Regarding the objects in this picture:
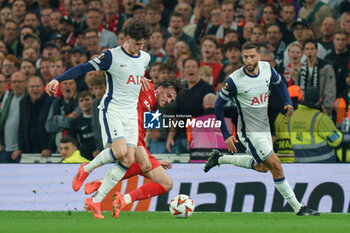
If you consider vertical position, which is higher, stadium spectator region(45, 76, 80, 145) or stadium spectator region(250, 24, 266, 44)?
stadium spectator region(250, 24, 266, 44)

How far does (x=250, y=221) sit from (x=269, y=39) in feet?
17.4

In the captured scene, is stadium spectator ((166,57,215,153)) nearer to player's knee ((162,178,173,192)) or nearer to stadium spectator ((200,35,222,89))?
stadium spectator ((200,35,222,89))

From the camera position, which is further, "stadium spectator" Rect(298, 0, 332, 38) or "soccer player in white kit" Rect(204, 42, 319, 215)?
"stadium spectator" Rect(298, 0, 332, 38)

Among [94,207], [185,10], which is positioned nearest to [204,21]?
[185,10]

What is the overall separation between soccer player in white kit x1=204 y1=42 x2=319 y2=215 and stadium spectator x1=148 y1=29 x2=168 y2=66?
452cm

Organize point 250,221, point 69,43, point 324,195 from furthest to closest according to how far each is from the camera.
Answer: point 69,43, point 324,195, point 250,221

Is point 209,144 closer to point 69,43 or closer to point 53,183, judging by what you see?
point 53,183

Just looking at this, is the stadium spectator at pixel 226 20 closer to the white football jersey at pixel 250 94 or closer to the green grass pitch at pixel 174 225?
the white football jersey at pixel 250 94

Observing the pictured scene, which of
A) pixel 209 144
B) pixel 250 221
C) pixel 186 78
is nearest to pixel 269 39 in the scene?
pixel 186 78

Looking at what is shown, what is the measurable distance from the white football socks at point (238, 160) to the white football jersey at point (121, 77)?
75.4 inches

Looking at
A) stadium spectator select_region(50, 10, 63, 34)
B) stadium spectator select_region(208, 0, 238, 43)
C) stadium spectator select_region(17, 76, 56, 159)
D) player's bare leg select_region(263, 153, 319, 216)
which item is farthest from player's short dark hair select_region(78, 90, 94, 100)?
stadium spectator select_region(50, 10, 63, 34)

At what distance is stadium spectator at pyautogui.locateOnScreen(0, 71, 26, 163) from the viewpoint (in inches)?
506

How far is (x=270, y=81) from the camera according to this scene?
9.92 metres

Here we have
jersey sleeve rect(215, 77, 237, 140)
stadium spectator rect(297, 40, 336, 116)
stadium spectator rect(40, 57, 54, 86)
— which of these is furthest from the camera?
stadium spectator rect(40, 57, 54, 86)
